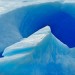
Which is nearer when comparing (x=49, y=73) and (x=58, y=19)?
(x=49, y=73)

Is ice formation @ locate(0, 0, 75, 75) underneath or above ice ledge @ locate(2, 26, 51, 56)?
underneath

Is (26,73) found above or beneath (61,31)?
above

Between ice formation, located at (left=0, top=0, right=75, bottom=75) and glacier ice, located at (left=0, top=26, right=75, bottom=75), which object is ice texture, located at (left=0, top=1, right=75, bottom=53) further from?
glacier ice, located at (left=0, top=26, right=75, bottom=75)

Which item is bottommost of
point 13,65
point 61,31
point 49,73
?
point 61,31

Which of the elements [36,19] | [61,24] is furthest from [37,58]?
[61,24]

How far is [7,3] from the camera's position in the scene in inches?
104

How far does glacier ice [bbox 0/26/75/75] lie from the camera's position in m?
1.26

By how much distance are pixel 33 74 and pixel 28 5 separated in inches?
48.1

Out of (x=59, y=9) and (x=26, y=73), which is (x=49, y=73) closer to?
(x=26, y=73)

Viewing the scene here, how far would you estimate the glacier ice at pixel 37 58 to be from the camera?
1261 mm

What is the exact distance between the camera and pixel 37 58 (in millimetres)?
1376

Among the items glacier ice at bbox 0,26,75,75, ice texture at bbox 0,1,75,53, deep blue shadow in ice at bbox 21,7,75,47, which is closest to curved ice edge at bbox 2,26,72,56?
glacier ice at bbox 0,26,75,75

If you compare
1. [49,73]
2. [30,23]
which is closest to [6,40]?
[30,23]

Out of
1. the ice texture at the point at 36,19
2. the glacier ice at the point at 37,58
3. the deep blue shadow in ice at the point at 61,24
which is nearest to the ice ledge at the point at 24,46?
the glacier ice at the point at 37,58
